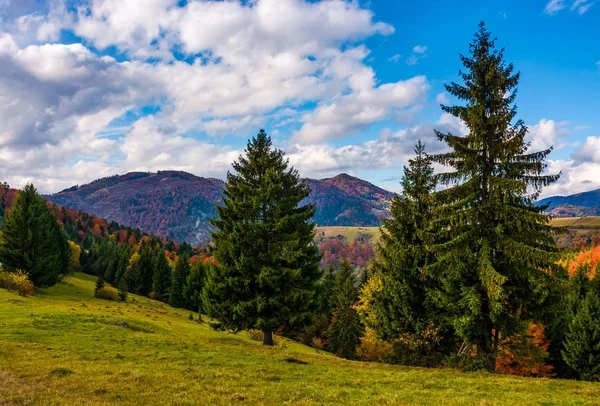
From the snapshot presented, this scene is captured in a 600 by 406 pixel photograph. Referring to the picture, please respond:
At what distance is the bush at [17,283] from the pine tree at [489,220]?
5371cm

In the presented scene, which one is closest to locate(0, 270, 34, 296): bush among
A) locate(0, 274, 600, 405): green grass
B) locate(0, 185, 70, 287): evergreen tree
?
locate(0, 185, 70, 287): evergreen tree

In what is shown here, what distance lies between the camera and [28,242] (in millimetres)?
54656

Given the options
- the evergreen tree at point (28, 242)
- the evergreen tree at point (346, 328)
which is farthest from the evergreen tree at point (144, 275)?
the evergreen tree at point (346, 328)

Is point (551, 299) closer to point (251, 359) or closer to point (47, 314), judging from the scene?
point (251, 359)

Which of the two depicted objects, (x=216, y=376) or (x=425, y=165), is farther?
(x=425, y=165)

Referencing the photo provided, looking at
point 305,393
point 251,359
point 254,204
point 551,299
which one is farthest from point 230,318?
point 551,299

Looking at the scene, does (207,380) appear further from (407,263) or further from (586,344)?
(586,344)

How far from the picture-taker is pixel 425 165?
92.6ft

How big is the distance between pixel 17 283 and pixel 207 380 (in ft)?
156

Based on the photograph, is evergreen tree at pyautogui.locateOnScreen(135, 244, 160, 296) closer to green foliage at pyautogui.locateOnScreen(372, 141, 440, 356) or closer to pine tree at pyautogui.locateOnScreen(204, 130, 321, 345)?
pine tree at pyautogui.locateOnScreen(204, 130, 321, 345)

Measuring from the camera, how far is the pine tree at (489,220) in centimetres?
1961

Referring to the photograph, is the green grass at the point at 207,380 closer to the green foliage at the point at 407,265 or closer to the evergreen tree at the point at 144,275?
the green foliage at the point at 407,265

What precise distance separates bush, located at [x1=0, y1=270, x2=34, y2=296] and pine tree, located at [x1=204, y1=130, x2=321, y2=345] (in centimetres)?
3576

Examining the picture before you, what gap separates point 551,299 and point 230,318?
73.4 ft
